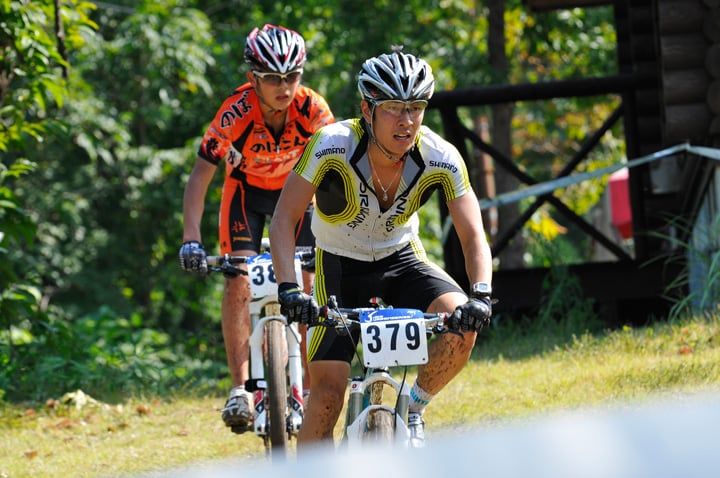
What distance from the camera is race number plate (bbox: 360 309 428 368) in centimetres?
397

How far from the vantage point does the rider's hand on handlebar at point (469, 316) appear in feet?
12.8

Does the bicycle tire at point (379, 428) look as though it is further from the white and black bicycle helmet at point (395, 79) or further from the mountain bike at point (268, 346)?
the mountain bike at point (268, 346)

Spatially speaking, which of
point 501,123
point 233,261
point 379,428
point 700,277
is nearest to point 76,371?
point 233,261

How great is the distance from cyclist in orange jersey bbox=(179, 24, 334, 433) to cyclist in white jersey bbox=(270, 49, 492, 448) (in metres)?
1.28

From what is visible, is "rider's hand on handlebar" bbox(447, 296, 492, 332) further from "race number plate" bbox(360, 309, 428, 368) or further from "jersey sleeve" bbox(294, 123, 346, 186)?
"jersey sleeve" bbox(294, 123, 346, 186)

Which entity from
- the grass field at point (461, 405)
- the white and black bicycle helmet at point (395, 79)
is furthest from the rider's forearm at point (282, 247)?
the grass field at point (461, 405)

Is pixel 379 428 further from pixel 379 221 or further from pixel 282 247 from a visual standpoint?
pixel 379 221

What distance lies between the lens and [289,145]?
619cm

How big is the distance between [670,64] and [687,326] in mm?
2606

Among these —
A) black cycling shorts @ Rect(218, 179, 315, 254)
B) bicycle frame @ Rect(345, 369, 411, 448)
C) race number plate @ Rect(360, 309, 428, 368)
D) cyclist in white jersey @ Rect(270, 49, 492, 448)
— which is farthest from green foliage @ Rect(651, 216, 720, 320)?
race number plate @ Rect(360, 309, 428, 368)

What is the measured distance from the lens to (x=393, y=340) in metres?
3.97

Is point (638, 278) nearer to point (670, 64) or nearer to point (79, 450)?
point (670, 64)

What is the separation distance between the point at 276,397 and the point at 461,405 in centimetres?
185

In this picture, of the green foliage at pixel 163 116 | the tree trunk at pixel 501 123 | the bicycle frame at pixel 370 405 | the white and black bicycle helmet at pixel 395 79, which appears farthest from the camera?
the green foliage at pixel 163 116
